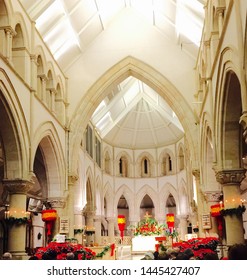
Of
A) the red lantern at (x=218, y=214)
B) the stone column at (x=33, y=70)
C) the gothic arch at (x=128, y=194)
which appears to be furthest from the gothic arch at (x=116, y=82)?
the gothic arch at (x=128, y=194)

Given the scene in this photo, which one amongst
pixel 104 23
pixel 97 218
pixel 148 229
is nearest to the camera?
pixel 104 23

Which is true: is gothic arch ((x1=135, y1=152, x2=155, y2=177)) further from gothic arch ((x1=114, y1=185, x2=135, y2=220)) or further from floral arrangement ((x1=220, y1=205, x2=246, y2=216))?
floral arrangement ((x1=220, y1=205, x2=246, y2=216))

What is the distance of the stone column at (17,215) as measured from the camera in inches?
492

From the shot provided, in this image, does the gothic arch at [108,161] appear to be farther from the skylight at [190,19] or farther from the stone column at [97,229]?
the skylight at [190,19]

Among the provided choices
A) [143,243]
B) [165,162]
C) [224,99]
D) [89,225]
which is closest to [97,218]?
[89,225]

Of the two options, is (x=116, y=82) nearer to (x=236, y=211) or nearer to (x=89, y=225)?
(x=236, y=211)

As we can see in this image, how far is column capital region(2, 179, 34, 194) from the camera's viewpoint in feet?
41.1

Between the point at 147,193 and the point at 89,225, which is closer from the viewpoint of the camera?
the point at 89,225

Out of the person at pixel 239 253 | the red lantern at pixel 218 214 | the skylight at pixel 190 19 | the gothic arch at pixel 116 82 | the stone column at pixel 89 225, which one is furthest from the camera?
the stone column at pixel 89 225

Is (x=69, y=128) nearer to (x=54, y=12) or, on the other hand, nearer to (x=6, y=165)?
(x=54, y=12)

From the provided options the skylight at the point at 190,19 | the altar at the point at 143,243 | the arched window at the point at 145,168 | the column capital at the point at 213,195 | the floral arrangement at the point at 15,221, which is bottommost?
the altar at the point at 143,243

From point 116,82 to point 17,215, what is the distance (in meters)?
9.00

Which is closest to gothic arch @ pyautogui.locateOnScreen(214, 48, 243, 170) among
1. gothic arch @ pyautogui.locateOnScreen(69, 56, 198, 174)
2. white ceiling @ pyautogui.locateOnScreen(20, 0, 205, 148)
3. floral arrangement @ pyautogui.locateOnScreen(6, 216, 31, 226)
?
white ceiling @ pyautogui.locateOnScreen(20, 0, 205, 148)

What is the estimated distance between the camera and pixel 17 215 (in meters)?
12.5
